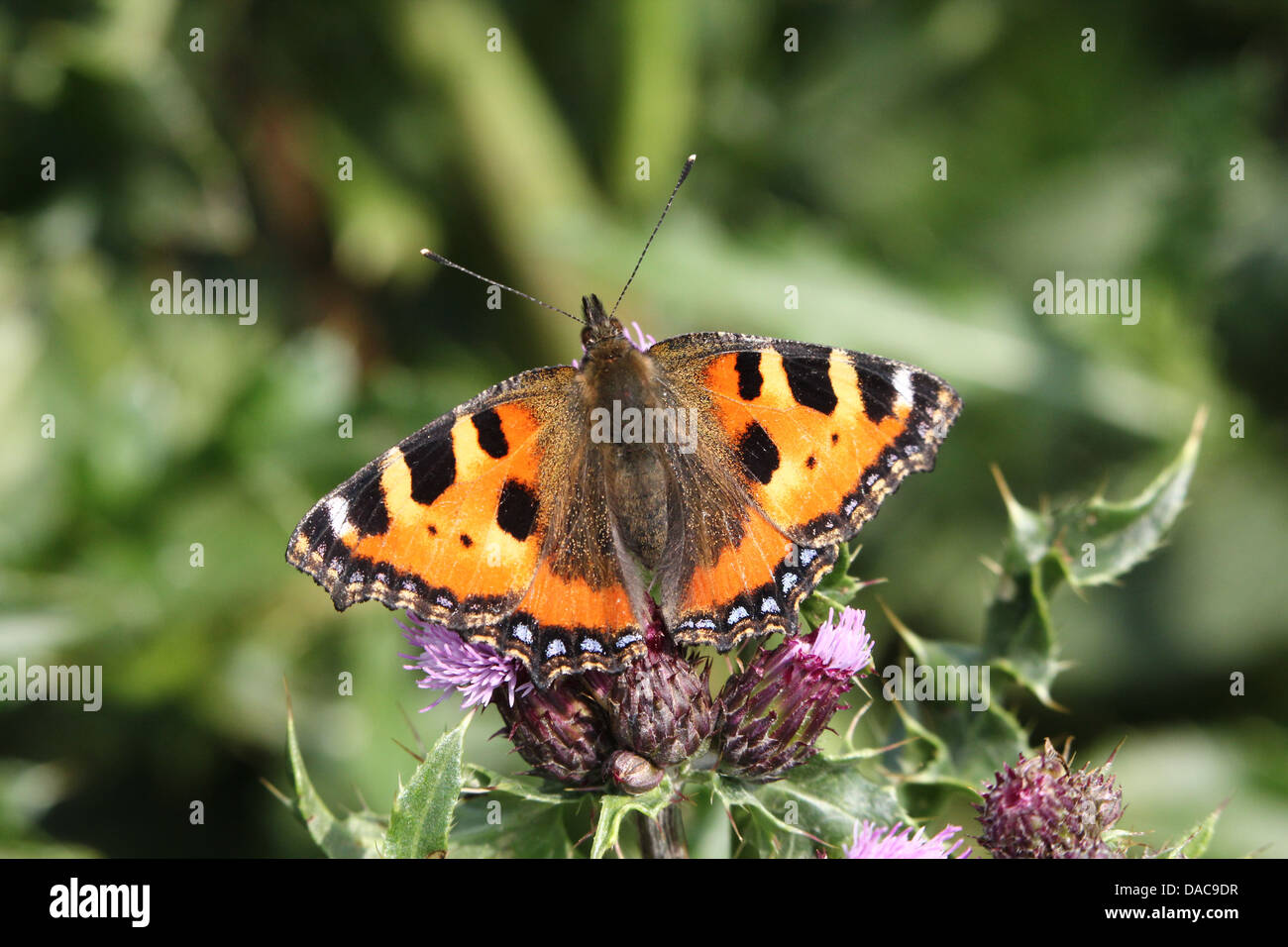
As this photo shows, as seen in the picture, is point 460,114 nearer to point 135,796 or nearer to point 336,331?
point 336,331

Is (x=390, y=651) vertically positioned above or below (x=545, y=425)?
below

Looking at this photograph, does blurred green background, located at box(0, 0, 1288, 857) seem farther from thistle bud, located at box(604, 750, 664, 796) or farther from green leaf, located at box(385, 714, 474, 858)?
green leaf, located at box(385, 714, 474, 858)

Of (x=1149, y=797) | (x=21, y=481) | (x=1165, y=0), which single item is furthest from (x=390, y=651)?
(x=1165, y=0)

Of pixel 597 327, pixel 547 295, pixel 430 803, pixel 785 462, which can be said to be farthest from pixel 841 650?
pixel 547 295

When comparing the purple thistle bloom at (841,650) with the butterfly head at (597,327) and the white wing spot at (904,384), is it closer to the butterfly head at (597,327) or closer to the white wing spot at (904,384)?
the white wing spot at (904,384)

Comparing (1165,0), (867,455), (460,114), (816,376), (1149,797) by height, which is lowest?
(1149,797)

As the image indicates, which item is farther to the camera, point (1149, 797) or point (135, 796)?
point (135, 796)
